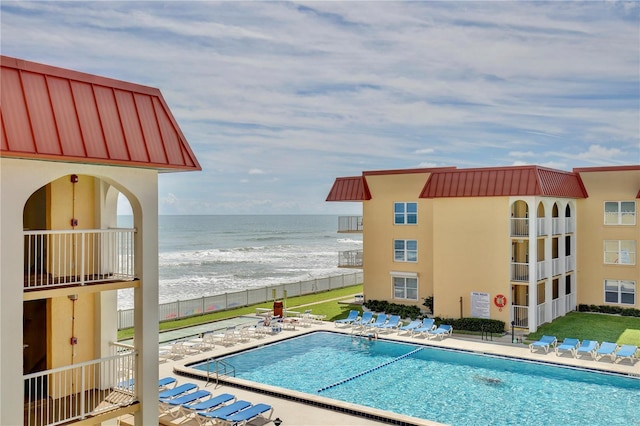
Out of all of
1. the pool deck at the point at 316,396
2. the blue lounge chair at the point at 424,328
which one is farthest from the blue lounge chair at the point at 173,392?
the blue lounge chair at the point at 424,328

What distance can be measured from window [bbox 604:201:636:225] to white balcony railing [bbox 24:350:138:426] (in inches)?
1149

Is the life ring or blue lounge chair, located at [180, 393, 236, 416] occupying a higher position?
the life ring

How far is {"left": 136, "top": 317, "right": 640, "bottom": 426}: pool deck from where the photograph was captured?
1576 centimetres

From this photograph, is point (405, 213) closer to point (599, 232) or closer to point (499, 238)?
point (499, 238)

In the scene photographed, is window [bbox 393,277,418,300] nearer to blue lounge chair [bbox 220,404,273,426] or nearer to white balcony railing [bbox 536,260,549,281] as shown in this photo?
white balcony railing [bbox 536,260,549,281]

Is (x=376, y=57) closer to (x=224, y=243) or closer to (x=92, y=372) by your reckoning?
(x=92, y=372)

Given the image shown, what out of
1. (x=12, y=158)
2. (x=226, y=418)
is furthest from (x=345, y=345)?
(x=12, y=158)

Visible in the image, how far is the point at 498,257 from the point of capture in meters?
27.1

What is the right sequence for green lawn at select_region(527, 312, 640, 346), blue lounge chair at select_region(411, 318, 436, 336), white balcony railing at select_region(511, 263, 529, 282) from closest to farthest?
green lawn at select_region(527, 312, 640, 346) < blue lounge chair at select_region(411, 318, 436, 336) < white balcony railing at select_region(511, 263, 529, 282)

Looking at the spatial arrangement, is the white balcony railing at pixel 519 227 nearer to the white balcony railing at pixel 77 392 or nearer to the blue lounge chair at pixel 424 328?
the blue lounge chair at pixel 424 328

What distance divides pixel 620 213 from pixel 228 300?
23752 mm

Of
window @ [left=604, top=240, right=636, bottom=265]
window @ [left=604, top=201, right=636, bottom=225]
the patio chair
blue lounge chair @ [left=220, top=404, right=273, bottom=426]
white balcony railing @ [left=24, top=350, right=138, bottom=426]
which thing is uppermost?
window @ [left=604, top=201, right=636, bottom=225]

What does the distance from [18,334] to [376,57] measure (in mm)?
30509

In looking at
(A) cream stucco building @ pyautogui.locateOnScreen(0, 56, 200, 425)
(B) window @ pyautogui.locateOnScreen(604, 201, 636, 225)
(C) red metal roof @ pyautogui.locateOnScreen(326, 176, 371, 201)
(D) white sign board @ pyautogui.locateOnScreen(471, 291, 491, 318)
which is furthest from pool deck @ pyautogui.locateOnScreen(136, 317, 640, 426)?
(B) window @ pyautogui.locateOnScreen(604, 201, 636, 225)
